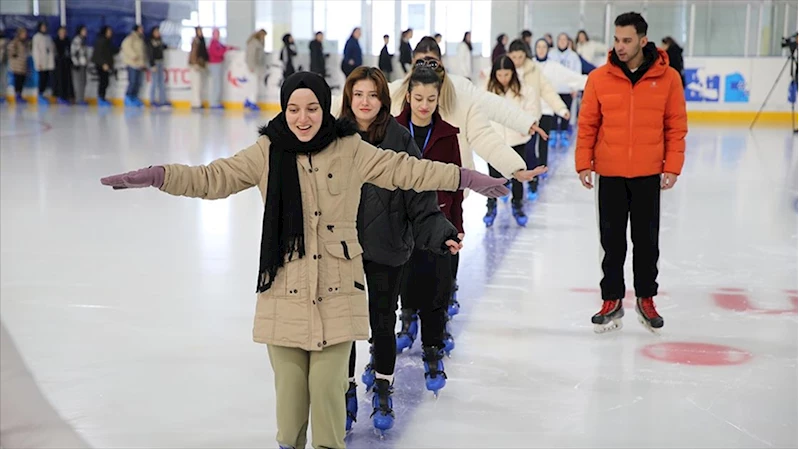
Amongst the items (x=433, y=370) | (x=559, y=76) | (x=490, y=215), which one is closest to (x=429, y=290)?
(x=433, y=370)

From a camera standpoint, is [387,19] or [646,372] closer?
[646,372]

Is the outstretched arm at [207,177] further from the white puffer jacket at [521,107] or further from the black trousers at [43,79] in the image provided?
the black trousers at [43,79]

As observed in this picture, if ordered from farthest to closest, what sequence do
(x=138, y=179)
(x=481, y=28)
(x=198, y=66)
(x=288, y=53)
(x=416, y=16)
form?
(x=416, y=16) → (x=481, y=28) → (x=198, y=66) → (x=288, y=53) → (x=138, y=179)

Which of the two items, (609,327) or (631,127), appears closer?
(631,127)

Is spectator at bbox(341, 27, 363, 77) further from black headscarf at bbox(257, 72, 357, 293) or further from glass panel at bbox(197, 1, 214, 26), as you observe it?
black headscarf at bbox(257, 72, 357, 293)

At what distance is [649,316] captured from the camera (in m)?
4.98

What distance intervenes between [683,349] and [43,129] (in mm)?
13051

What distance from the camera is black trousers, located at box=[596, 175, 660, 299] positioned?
4805mm

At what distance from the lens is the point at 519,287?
19.4ft

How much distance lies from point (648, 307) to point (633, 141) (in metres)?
0.82

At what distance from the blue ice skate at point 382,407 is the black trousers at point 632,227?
176cm

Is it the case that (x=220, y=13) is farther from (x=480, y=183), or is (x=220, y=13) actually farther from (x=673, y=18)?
(x=480, y=183)

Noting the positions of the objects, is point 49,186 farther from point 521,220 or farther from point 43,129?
point 43,129

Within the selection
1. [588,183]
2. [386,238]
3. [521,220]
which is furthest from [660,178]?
[521,220]
